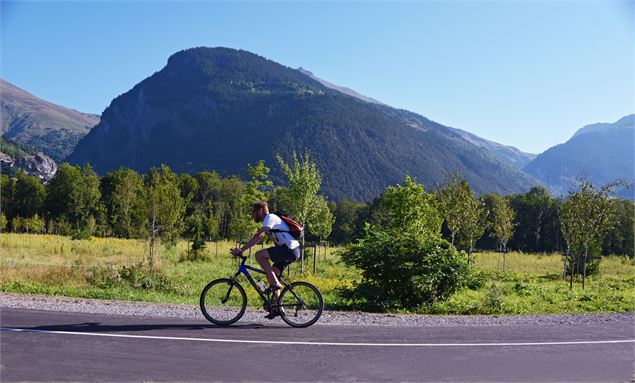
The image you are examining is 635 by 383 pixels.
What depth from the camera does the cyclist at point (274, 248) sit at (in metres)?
8.06

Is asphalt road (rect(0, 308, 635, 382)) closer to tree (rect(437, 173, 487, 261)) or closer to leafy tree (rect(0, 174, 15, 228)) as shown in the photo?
tree (rect(437, 173, 487, 261))

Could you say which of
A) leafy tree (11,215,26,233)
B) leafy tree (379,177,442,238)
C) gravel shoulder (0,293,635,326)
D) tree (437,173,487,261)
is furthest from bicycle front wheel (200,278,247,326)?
leafy tree (11,215,26,233)

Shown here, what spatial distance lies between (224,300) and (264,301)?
81 centimetres

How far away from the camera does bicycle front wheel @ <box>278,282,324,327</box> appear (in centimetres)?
827

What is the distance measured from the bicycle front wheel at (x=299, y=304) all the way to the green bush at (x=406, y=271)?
3167 mm

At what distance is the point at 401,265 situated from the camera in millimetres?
11266

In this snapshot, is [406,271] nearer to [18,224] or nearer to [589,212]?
[589,212]

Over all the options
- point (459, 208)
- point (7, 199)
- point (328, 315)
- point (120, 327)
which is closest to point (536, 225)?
point (459, 208)

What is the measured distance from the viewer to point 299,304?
326 inches

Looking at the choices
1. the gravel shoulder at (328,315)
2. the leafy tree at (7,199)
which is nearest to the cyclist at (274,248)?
the gravel shoulder at (328,315)

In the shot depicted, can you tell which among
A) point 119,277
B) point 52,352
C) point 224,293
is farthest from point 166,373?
point 119,277

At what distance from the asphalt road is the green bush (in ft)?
8.93

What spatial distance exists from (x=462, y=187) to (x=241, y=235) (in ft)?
49.7

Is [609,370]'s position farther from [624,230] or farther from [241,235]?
[624,230]
